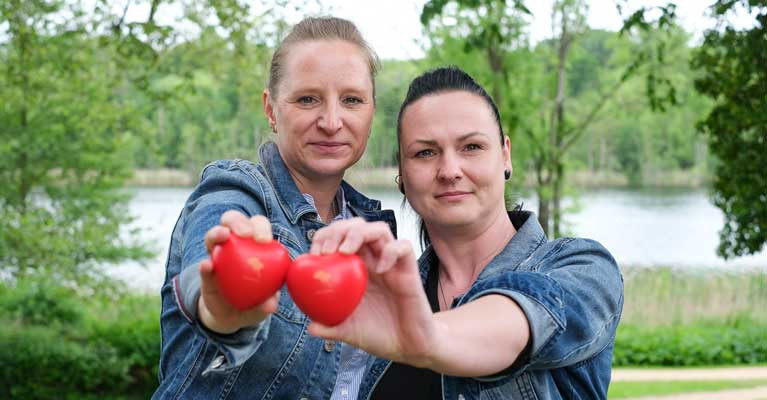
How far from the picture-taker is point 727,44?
23.2 feet

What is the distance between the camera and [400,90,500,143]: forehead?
258cm

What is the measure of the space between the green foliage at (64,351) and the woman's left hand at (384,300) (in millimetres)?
9994

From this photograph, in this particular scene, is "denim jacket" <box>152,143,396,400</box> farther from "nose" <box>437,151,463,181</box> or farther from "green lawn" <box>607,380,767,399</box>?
"green lawn" <box>607,380,767,399</box>

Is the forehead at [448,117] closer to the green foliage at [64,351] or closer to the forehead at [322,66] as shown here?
the forehead at [322,66]

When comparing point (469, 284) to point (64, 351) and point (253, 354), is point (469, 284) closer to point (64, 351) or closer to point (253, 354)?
point (253, 354)

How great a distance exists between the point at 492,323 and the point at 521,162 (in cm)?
1609

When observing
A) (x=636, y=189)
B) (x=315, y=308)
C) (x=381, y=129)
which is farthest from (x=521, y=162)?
(x=636, y=189)

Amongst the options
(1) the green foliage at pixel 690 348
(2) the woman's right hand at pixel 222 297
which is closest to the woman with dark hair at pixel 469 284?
(2) the woman's right hand at pixel 222 297

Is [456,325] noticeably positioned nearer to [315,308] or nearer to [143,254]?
[315,308]

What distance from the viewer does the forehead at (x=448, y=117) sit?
258 centimetres

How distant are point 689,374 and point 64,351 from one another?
8.89 meters

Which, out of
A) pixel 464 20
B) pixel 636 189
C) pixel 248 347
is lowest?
pixel 636 189

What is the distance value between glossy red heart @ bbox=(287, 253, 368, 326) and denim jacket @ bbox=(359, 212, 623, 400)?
1.79 feet

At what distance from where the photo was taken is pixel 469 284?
2.72 m
